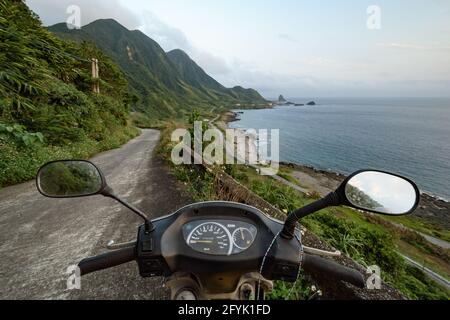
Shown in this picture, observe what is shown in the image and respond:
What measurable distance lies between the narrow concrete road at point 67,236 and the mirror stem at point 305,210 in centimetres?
179

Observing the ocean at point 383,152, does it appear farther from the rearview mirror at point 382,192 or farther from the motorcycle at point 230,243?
the motorcycle at point 230,243

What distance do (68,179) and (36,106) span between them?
376 inches

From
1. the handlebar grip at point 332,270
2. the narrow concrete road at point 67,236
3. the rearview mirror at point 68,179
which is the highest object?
the rearview mirror at point 68,179

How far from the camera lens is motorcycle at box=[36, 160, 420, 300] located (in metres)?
1.14

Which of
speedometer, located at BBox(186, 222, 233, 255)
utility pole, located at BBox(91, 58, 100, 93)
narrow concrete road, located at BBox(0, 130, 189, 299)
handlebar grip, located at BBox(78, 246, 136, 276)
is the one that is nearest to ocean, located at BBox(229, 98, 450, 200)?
utility pole, located at BBox(91, 58, 100, 93)

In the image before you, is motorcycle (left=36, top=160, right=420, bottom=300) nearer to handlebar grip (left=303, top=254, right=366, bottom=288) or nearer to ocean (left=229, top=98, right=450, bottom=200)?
handlebar grip (left=303, top=254, right=366, bottom=288)

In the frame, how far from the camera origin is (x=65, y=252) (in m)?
3.05

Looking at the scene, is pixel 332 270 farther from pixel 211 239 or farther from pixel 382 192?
pixel 211 239

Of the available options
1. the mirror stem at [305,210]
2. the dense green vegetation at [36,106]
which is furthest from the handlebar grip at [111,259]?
the dense green vegetation at [36,106]

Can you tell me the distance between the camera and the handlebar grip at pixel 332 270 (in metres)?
1.28

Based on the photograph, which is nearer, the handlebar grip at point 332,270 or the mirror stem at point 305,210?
the mirror stem at point 305,210

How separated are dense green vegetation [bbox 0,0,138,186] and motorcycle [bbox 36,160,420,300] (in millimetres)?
5013
